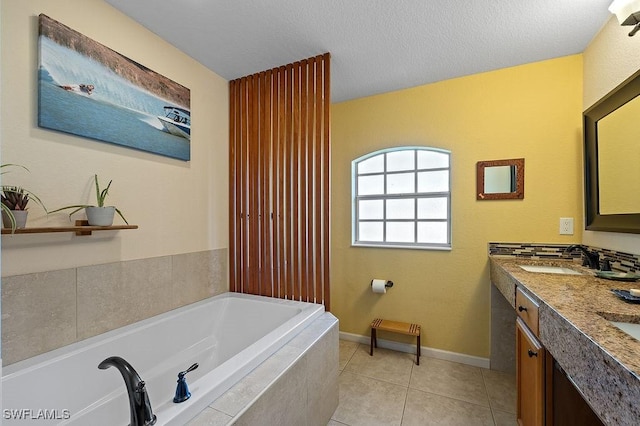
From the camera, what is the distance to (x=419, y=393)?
2064 mm

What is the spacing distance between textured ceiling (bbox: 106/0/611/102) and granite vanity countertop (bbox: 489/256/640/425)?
63.1 inches

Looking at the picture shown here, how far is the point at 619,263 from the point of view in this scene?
1705 millimetres

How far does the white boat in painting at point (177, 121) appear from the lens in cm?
200

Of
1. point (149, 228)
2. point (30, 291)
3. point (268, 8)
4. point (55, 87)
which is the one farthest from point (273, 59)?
point (30, 291)

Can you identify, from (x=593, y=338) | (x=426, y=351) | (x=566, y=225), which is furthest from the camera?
(x=426, y=351)

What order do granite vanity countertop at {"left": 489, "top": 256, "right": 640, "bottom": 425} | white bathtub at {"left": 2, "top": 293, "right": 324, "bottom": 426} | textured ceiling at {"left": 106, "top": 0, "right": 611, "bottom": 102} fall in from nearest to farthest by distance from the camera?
granite vanity countertop at {"left": 489, "top": 256, "right": 640, "bottom": 425}
white bathtub at {"left": 2, "top": 293, "right": 324, "bottom": 426}
textured ceiling at {"left": 106, "top": 0, "right": 611, "bottom": 102}

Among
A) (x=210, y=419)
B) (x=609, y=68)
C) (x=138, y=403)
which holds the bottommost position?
(x=210, y=419)

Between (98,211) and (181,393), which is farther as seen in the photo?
(98,211)

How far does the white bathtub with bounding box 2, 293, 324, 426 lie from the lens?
1230mm

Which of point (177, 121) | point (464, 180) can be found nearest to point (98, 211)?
point (177, 121)

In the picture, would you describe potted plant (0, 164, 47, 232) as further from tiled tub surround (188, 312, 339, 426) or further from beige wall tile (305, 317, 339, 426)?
beige wall tile (305, 317, 339, 426)

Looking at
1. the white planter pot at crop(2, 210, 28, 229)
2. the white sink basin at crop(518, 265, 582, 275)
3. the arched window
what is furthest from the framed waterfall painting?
the white sink basin at crop(518, 265, 582, 275)

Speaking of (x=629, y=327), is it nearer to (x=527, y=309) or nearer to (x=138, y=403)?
(x=527, y=309)

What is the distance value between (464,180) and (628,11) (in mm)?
1301
